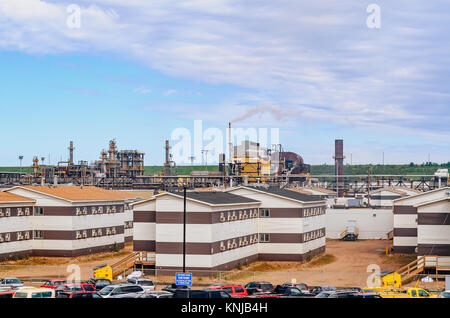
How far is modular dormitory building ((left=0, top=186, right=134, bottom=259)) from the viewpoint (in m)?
68.8

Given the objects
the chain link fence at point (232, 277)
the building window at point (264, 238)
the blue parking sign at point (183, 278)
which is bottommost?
the chain link fence at point (232, 277)

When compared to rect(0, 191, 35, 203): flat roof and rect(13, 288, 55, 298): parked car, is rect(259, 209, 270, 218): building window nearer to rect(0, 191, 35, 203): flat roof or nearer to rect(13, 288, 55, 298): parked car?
rect(0, 191, 35, 203): flat roof

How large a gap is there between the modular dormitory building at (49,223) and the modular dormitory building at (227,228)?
39.5ft

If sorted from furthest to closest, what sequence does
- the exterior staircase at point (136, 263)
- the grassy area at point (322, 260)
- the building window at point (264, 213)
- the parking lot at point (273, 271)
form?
1. the grassy area at point (322, 260)
2. the building window at point (264, 213)
3. the exterior staircase at point (136, 263)
4. the parking lot at point (273, 271)

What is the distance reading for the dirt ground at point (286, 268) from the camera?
5831 centimetres

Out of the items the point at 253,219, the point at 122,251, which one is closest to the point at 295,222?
the point at 253,219

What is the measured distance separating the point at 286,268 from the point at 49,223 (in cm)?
2687

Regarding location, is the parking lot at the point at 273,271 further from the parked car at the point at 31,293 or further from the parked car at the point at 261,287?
the parked car at the point at 31,293

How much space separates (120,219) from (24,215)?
1543 centimetres

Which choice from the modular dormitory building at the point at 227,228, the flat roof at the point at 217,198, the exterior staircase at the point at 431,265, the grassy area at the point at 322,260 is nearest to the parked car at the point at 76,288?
the modular dormitory building at the point at 227,228

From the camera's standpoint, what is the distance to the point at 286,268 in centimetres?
6869

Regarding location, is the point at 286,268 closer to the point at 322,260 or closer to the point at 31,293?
the point at 322,260

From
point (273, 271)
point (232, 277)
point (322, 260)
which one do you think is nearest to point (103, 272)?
point (232, 277)
